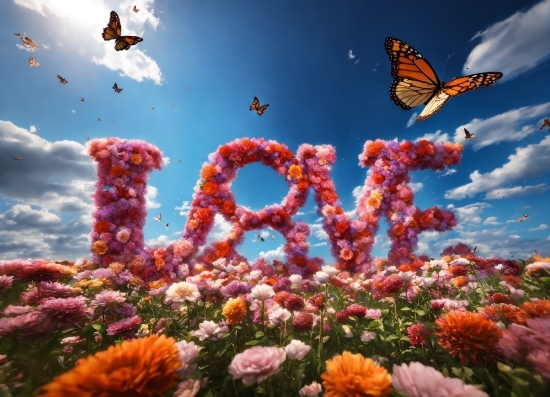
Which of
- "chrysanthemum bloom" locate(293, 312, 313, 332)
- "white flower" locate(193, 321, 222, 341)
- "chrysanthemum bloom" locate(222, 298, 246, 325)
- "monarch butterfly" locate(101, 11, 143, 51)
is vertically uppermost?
"monarch butterfly" locate(101, 11, 143, 51)

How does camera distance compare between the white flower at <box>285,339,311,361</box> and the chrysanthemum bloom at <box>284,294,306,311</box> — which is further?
the chrysanthemum bloom at <box>284,294,306,311</box>

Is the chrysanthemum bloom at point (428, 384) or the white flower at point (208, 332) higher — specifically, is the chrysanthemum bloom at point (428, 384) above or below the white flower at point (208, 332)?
below

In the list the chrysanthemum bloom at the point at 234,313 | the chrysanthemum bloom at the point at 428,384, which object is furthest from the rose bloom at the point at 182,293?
the chrysanthemum bloom at the point at 428,384

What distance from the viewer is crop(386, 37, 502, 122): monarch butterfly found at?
5180 millimetres

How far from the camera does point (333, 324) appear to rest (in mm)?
2197

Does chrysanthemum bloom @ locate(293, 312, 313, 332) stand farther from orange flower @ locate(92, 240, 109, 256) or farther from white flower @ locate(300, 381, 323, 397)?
orange flower @ locate(92, 240, 109, 256)

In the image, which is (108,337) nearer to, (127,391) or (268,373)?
(127,391)

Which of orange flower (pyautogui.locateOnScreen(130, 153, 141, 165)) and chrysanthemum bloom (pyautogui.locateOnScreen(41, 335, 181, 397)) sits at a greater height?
orange flower (pyautogui.locateOnScreen(130, 153, 141, 165))

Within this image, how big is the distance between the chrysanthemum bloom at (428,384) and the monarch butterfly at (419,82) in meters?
6.01

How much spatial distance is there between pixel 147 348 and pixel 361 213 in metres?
6.76

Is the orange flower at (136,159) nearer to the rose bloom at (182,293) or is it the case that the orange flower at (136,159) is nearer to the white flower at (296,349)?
the rose bloom at (182,293)

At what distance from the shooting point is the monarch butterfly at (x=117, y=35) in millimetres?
5355

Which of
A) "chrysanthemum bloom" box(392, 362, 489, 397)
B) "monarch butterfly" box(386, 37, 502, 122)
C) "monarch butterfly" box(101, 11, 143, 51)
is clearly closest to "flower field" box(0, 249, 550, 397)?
"chrysanthemum bloom" box(392, 362, 489, 397)

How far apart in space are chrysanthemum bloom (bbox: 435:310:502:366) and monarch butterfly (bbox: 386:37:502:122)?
18.6ft
